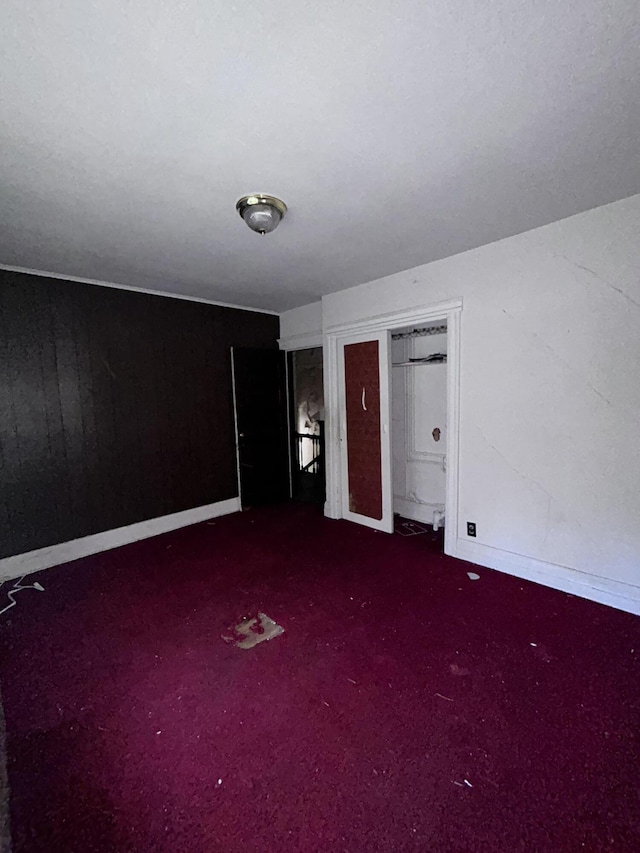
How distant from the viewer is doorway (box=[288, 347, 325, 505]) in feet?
16.3

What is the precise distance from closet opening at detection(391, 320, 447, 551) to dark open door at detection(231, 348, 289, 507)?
5.05 ft

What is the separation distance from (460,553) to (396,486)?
49.0 inches

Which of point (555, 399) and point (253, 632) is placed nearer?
point (253, 632)

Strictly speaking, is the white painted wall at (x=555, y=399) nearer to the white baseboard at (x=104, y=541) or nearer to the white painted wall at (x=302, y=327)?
the white painted wall at (x=302, y=327)

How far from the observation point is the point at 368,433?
3691 mm

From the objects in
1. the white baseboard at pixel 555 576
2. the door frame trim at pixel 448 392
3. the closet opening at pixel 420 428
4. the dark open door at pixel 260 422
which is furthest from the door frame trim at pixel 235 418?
the white baseboard at pixel 555 576

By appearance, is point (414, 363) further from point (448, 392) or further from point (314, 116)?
point (314, 116)

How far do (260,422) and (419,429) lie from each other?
1969 mm

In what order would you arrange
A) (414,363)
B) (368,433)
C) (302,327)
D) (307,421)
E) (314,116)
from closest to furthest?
1. (314,116)
2. (368,433)
3. (414,363)
4. (302,327)
5. (307,421)

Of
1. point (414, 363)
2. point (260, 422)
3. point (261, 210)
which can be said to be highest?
point (261, 210)

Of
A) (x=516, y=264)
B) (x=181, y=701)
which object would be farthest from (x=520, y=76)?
(x=181, y=701)

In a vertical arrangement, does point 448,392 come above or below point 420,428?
above

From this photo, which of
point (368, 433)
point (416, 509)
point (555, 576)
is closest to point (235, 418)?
point (368, 433)

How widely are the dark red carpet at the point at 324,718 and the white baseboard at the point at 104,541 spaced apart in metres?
0.49
